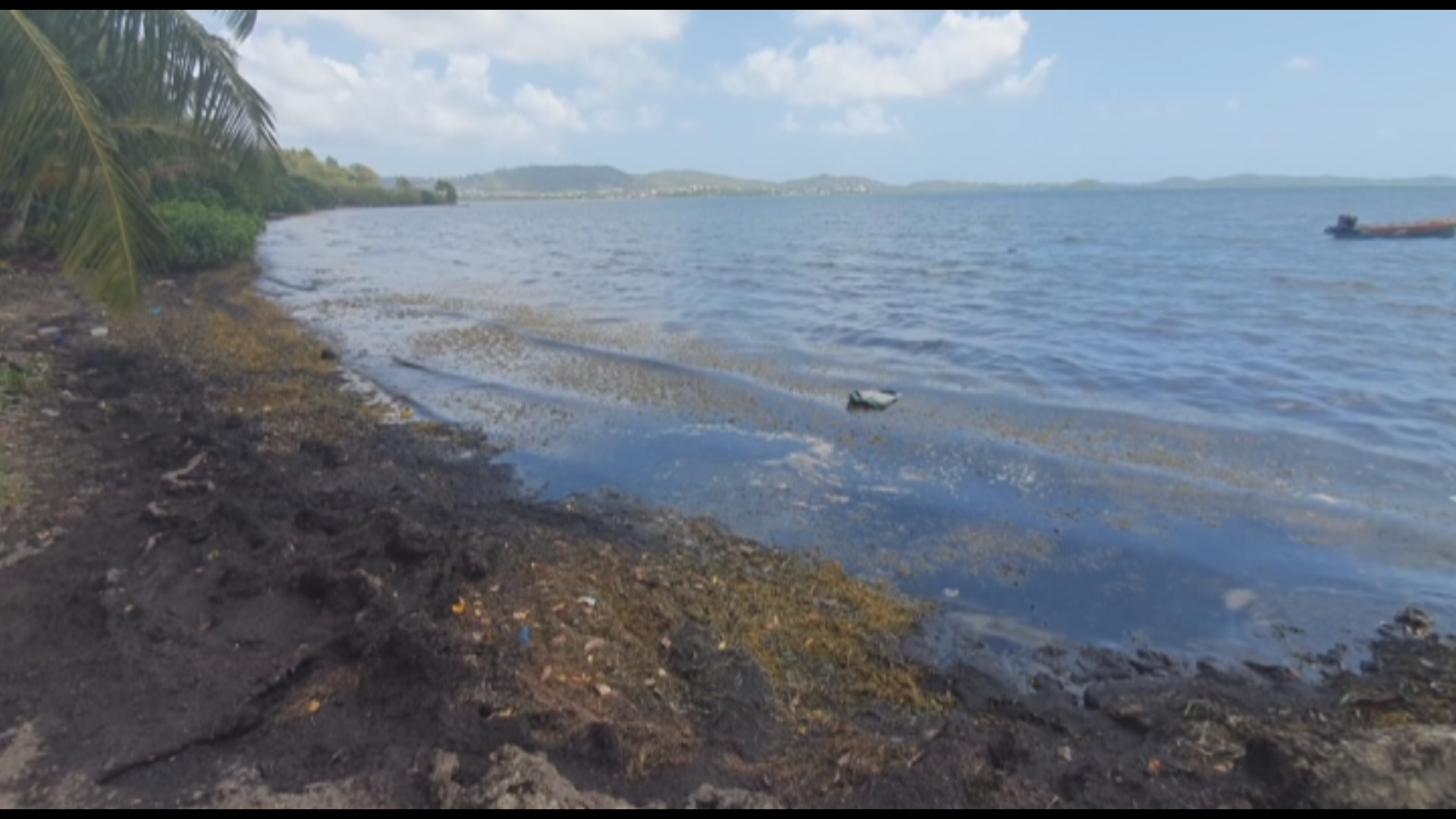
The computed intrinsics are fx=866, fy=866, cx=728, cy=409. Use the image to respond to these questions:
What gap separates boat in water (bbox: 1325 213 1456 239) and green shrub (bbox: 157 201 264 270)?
160ft

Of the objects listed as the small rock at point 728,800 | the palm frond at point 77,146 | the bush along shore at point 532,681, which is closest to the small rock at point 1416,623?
the bush along shore at point 532,681

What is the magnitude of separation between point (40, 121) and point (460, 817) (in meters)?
5.87

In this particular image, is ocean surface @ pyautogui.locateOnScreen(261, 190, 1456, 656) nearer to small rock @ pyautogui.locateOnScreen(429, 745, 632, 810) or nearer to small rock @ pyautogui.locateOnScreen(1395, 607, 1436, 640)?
small rock @ pyautogui.locateOnScreen(1395, 607, 1436, 640)

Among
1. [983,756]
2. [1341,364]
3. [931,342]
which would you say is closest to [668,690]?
[983,756]

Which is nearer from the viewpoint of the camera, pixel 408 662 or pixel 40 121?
pixel 408 662

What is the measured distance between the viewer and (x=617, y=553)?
7184mm

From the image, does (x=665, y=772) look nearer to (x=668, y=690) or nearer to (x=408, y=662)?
(x=668, y=690)

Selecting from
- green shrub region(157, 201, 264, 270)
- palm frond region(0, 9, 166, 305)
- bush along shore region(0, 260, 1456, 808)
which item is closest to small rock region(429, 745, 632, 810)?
bush along shore region(0, 260, 1456, 808)

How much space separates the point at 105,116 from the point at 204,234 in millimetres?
21829

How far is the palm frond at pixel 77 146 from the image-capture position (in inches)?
238

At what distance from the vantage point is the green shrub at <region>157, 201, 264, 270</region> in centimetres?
2586

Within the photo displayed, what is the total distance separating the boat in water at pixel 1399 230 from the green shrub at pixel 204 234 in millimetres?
48756

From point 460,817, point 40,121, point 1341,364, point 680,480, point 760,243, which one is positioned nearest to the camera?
point 460,817

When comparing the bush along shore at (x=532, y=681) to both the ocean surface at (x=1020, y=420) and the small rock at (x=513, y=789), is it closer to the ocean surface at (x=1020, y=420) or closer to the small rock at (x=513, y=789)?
the small rock at (x=513, y=789)
